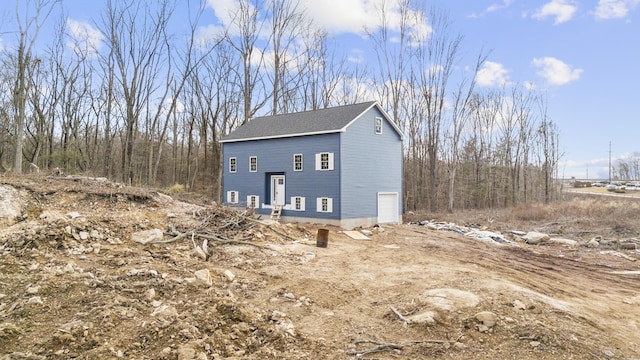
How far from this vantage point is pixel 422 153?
3153 centimetres

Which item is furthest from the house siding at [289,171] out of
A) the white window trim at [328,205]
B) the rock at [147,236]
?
the rock at [147,236]

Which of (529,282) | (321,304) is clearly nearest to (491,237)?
(529,282)

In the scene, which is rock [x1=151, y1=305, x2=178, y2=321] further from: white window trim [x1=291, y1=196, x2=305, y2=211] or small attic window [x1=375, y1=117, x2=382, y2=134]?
small attic window [x1=375, y1=117, x2=382, y2=134]

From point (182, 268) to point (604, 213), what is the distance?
22.9 metres

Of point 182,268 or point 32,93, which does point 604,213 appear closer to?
point 182,268

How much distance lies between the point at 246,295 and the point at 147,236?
132 inches

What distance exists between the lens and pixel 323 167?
17781mm

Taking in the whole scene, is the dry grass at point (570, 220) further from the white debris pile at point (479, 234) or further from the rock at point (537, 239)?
the white debris pile at point (479, 234)

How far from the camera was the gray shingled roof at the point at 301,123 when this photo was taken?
18.0 meters

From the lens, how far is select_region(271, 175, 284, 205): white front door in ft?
64.6

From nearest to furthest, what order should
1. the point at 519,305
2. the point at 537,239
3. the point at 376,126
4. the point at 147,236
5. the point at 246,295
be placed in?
the point at 519,305, the point at 246,295, the point at 147,236, the point at 537,239, the point at 376,126

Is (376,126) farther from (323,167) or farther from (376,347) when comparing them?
(376,347)

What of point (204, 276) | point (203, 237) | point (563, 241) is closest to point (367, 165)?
point (563, 241)

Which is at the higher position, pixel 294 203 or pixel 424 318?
pixel 294 203
